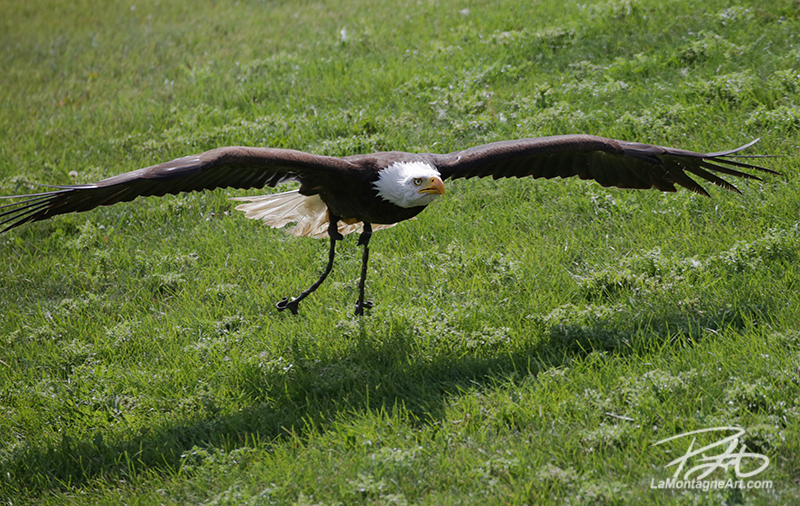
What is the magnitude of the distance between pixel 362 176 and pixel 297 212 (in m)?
1.35

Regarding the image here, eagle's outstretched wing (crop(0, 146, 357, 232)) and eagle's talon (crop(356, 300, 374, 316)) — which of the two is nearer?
eagle's outstretched wing (crop(0, 146, 357, 232))

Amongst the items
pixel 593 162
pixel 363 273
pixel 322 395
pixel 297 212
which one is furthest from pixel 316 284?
pixel 593 162

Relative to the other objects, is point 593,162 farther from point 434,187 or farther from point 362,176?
point 362,176

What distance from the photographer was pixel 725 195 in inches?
253

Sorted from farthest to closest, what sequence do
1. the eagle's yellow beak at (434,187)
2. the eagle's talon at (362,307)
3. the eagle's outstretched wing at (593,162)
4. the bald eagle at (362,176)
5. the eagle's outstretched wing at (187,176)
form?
the eagle's talon at (362,307) < the eagle's outstretched wing at (593,162) < the eagle's yellow beak at (434,187) < the bald eagle at (362,176) < the eagle's outstretched wing at (187,176)

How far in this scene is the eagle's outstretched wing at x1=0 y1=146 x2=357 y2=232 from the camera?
464cm

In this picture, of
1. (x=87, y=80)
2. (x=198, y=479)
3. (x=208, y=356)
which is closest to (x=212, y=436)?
(x=198, y=479)

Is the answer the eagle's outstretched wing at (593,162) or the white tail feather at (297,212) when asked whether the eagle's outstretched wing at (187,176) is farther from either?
the eagle's outstretched wing at (593,162)
